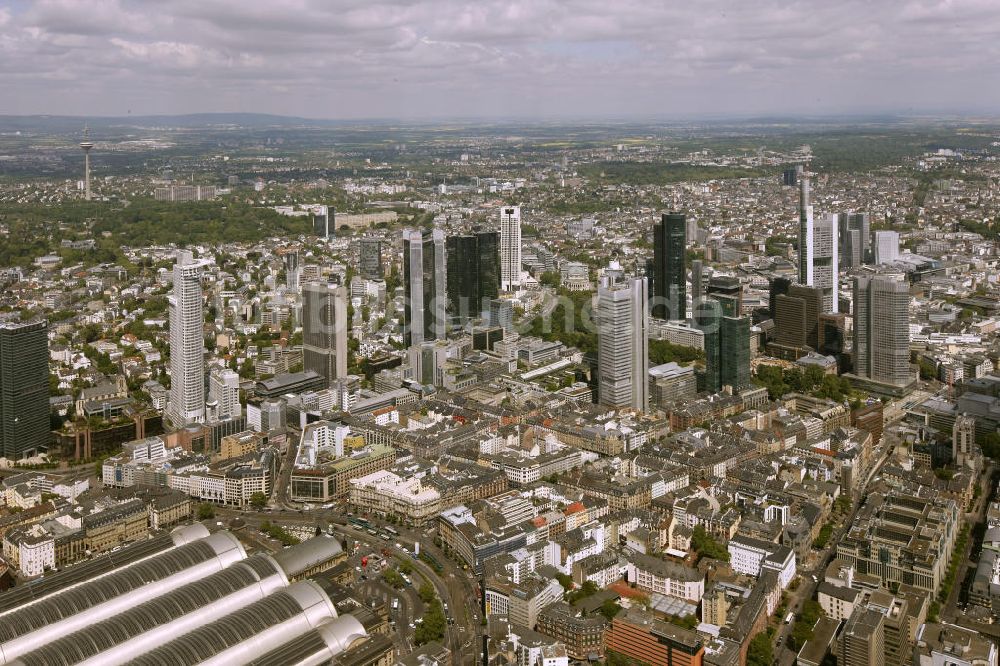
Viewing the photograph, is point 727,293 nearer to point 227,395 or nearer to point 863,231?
point 863,231

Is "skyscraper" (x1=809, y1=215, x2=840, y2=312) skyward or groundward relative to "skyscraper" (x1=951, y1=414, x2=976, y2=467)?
skyward

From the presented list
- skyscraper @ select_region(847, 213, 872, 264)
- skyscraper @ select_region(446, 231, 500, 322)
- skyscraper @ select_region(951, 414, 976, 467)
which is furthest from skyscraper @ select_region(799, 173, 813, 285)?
skyscraper @ select_region(951, 414, 976, 467)

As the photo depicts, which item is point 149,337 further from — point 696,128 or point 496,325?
point 696,128

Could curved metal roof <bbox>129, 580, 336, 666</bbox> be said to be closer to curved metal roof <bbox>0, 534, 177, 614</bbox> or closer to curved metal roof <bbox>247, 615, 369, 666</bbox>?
curved metal roof <bbox>247, 615, 369, 666</bbox>

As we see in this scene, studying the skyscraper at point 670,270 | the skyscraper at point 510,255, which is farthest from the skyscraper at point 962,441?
the skyscraper at point 510,255

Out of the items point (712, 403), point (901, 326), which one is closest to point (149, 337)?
point (712, 403)
